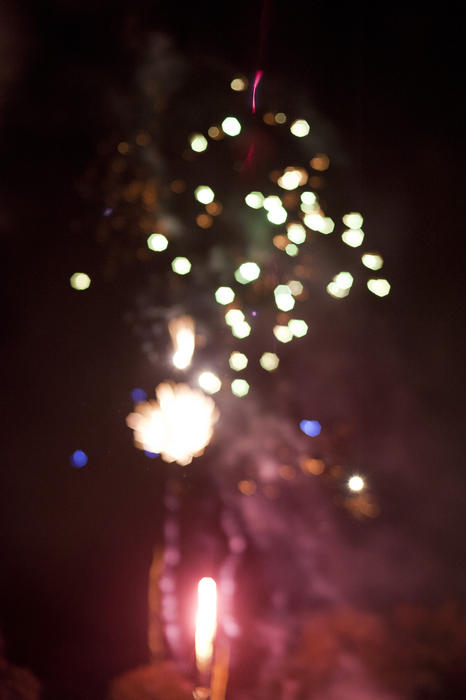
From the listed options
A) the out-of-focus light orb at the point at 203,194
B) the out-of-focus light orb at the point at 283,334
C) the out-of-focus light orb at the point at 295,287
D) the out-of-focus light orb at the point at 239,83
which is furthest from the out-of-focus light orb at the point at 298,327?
the out-of-focus light orb at the point at 239,83

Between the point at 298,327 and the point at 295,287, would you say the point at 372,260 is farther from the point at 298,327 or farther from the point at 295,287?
the point at 298,327

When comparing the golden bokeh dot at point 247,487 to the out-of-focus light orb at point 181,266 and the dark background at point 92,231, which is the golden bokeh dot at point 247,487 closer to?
the dark background at point 92,231

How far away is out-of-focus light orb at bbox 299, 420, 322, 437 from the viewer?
3600 mm

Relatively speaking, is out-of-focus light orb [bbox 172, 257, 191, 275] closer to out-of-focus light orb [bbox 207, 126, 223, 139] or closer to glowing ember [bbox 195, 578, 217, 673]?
out-of-focus light orb [bbox 207, 126, 223, 139]

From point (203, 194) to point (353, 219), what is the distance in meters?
0.85

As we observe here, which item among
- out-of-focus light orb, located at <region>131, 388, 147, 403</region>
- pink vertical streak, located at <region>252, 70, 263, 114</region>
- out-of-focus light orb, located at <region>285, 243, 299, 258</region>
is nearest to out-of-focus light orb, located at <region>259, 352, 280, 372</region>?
out-of-focus light orb, located at <region>285, 243, 299, 258</region>

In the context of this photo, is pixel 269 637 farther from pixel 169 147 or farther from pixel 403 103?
pixel 403 103

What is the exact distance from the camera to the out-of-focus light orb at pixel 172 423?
3.45 metres

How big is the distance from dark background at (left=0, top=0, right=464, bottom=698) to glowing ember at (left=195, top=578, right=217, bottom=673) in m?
0.33

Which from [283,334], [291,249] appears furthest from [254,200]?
[283,334]

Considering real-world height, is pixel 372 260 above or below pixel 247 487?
above

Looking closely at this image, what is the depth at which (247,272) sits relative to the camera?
3.52 meters

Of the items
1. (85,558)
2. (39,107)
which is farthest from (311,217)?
(85,558)

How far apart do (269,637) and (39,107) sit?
297 cm
